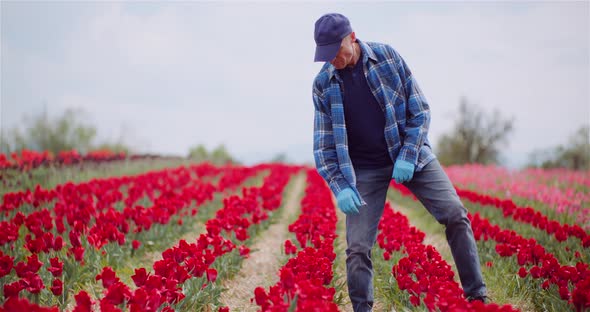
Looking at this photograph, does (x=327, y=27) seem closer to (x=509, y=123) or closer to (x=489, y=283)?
(x=489, y=283)

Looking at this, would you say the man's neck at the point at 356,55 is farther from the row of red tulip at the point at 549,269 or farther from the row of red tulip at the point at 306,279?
the row of red tulip at the point at 549,269

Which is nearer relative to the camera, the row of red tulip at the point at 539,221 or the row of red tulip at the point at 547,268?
the row of red tulip at the point at 547,268

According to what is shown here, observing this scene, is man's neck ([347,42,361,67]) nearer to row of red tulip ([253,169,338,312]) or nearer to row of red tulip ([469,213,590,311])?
row of red tulip ([253,169,338,312])

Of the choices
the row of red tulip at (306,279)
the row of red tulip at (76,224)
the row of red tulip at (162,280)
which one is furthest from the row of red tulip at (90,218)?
the row of red tulip at (306,279)

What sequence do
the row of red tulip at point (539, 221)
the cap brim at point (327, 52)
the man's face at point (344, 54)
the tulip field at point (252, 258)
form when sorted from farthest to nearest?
1. the row of red tulip at point (539, 221)
2. the man's face at point (344, 54)
3. the cap brim at point (327, 52)
4. the tulip field at point (252, 258)

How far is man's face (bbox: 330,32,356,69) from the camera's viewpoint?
116 inches

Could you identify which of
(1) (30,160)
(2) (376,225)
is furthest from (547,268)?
(1) (30,160)

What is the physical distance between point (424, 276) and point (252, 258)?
8.94 ft

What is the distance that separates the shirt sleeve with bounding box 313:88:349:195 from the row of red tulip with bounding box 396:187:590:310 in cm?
155

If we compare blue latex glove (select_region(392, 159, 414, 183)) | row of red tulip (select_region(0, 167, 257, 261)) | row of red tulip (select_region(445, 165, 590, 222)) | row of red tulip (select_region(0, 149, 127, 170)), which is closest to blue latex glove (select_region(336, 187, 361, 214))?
blue latex glove (select_region(392, 159, 414, 183))

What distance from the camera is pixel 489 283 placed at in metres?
3.82

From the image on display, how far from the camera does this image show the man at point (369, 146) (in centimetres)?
292

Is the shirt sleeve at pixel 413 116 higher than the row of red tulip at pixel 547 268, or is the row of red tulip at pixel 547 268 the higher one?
the shirt sleeve at pixel 413 116

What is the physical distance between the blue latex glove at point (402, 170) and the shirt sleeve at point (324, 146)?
420mm
